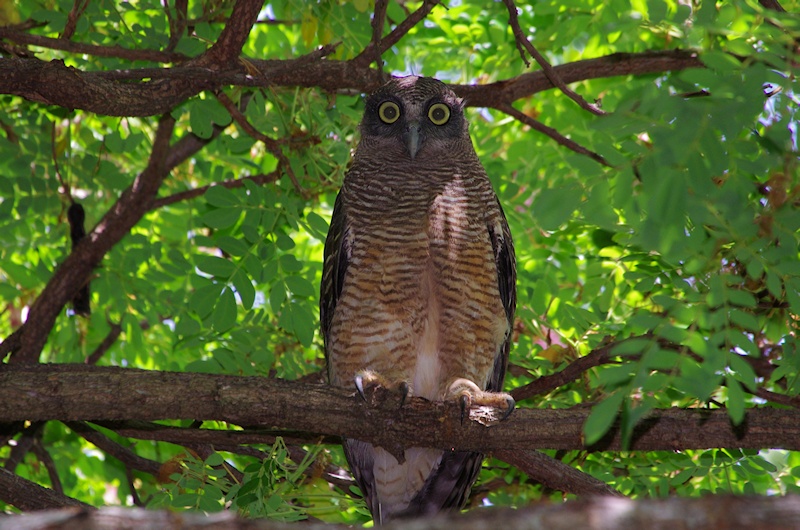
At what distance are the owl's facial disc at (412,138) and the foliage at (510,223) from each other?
0.50 meters

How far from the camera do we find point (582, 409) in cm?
370

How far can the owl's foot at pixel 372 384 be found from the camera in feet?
13.0

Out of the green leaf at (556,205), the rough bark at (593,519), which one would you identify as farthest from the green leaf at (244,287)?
the rough bark at (593,519)

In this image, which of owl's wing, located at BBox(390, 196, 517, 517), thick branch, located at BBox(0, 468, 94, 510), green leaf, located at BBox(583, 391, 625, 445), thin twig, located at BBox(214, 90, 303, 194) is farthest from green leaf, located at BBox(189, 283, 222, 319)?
green leaf, located at BBox(583, 391, 625, 445)

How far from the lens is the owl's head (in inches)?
206

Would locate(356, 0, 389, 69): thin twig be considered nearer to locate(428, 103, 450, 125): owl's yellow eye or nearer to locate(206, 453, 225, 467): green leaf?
locate(428, 103, 450, 125): owl's yellow eye

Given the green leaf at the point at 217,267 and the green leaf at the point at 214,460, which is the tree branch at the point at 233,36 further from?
the green leaf at the point at 214,460

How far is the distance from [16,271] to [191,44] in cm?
214

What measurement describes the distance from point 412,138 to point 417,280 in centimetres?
103

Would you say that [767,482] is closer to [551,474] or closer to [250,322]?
[551,474]

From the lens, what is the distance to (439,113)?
5293 millimetres

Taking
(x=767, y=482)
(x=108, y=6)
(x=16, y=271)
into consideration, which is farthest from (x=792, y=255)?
(x=16, y=271)

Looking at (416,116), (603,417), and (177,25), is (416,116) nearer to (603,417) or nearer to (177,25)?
Answer: (177,25)

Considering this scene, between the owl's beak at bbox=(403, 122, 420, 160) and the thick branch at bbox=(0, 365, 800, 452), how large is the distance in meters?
1.88
